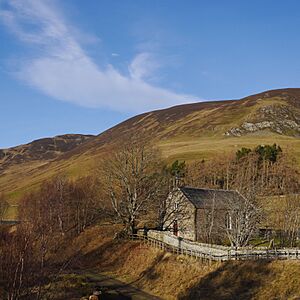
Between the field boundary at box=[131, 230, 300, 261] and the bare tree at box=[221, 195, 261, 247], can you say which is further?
the bare tree at box=[221, 195, 261, 247]

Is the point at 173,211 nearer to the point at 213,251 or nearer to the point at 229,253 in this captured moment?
the point at 213,251

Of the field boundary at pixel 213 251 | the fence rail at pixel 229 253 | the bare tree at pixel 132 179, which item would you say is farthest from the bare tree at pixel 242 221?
the bare tree at pixel 132 179

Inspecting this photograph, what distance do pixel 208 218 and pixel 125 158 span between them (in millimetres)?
12833

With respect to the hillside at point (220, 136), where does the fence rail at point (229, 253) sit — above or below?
below

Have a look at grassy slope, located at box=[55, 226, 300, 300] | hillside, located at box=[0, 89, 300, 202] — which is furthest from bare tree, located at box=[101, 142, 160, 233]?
hillside, located at box=[0, 89, 300, 202]

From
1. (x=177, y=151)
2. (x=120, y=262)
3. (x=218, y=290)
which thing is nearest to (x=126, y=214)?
(x=120, y=262)

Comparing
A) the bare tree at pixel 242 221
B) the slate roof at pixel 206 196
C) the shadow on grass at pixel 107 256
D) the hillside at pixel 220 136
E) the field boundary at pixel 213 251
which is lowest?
the shadow on grass at pixel 107 256

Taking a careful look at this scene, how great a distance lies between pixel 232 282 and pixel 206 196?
25088 mm

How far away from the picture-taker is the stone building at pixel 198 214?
54656 mm

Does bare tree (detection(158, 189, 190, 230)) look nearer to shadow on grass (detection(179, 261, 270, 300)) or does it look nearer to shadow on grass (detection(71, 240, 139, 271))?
shadow on grass (detection(71, 240, 139, 271))

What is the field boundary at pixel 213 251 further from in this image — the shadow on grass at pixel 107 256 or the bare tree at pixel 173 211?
the bare tree at pixel 173 211

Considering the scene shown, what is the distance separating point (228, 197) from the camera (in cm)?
5869

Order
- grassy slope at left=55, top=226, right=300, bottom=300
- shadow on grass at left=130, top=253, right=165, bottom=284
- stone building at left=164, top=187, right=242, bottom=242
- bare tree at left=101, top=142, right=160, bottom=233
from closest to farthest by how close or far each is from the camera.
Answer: grassy slope at left=55, top=226, right=300, bottom=300
shadow on grass at left=130, top=253, right=165, bottom=284
stone building at left=164, top=187, right=242, bottom=242
bare tree at left=101, top=142, right=160, bottom=233

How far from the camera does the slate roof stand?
185 feet
